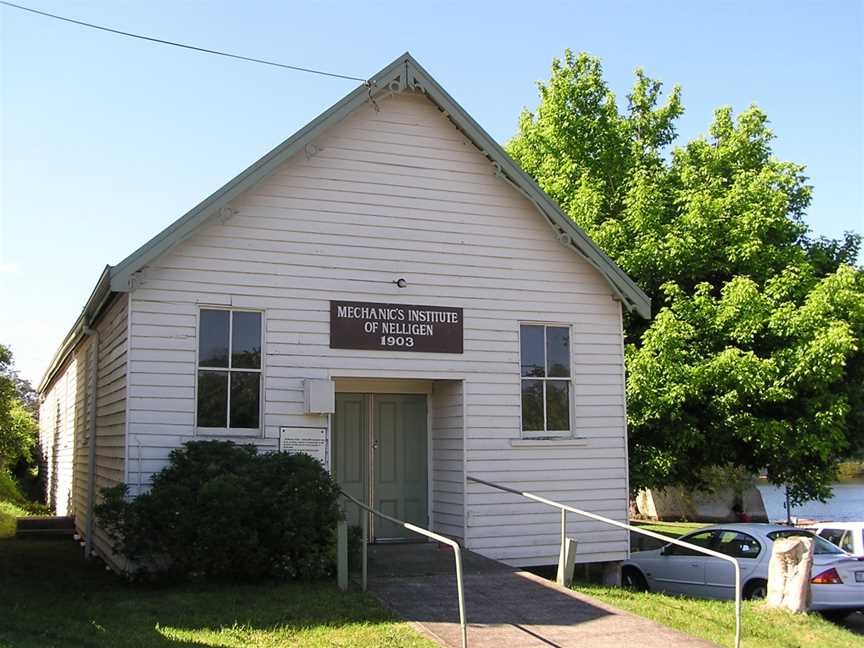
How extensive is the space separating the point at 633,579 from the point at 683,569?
101 cm

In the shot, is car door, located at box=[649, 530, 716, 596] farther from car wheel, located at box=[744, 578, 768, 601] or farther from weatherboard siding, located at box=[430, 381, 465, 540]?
weatherboard siding, located at box=[430, 381, 465, 540]

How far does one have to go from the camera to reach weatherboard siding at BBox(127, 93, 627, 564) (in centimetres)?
1236

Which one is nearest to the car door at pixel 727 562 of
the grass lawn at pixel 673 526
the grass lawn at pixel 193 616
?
the grass lawn at pixel 193 616

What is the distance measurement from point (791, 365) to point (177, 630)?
42.9ft

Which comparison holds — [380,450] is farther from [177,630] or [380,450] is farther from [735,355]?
[735,355]

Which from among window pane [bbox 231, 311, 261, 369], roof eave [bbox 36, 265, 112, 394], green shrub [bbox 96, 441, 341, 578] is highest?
roof eave [bbox 36, 265, 112, 394]

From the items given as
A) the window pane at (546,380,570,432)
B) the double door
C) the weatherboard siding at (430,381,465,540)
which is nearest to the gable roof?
the window pane at (546,380,570,432)

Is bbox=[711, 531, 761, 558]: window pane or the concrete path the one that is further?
bbox=[711, 531, 761, 558]: window pane

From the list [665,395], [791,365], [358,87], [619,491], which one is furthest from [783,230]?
[358,87]

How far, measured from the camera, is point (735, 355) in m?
17.8

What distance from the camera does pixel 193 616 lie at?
31.1 ft

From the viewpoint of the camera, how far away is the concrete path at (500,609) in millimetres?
9102

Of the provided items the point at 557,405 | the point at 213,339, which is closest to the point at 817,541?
the point at 557,405

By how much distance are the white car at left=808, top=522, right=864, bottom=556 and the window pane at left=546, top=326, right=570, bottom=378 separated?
15.1 ft
